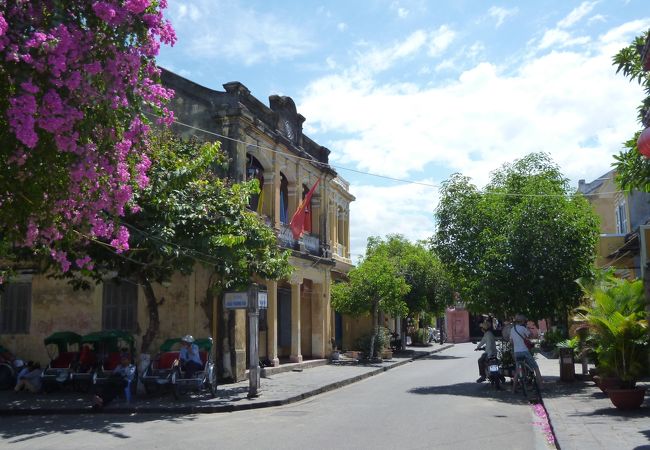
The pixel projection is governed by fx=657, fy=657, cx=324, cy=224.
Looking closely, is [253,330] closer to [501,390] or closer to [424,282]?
[501,390]

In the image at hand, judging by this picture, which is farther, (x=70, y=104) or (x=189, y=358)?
(x=189, y=358)

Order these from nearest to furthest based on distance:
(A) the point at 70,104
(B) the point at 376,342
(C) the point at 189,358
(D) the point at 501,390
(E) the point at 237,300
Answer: (A) the point at 70,104 < (C) the point at 189,358 < (E) the point at 237,300 < (D) the point at 501,390 < (B) the point at 376,342

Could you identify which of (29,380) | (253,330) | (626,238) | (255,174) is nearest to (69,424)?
(253,330)

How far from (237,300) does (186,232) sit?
2101mm

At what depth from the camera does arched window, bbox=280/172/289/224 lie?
992 inches

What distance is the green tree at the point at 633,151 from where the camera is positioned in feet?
36.3

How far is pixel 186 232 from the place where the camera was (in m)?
15.7

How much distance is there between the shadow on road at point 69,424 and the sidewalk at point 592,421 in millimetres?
6873

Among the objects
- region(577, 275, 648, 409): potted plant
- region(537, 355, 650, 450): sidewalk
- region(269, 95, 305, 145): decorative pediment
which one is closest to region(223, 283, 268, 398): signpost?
region(537, 355, 650, 450): sidewalk

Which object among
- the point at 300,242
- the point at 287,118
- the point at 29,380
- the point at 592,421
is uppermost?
the point at 287,118

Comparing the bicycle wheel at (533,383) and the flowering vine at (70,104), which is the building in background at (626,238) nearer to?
the bicycle wheel at (533,383)

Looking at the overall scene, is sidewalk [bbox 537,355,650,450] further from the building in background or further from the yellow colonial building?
the yellow colonial building

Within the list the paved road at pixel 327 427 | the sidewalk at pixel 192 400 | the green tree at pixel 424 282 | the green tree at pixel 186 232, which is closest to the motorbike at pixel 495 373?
the paved road at pixel 327 427

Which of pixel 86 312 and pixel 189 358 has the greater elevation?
pixel 86 312
